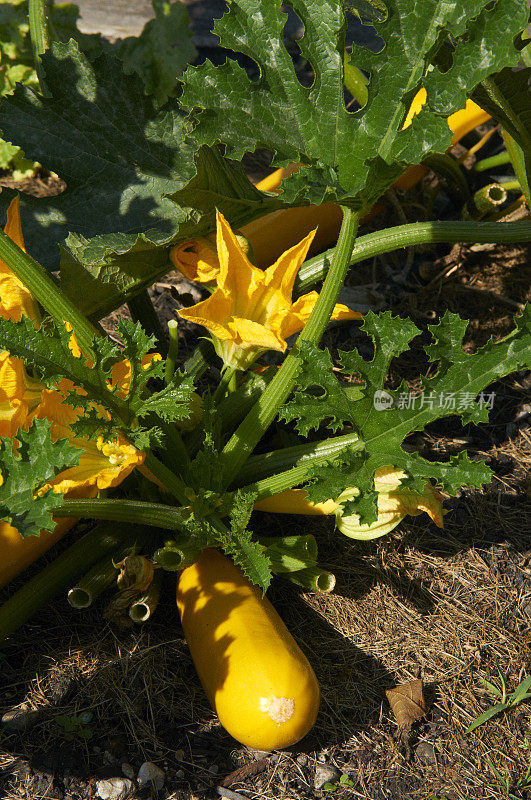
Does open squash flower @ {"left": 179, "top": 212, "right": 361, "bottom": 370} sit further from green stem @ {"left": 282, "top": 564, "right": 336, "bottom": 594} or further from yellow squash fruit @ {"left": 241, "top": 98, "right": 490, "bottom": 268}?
yellow squash fruit @ {"left": 241, "top": 98, "right": 490, "bottom": 268}

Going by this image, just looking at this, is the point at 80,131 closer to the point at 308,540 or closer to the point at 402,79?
the point at 402,79

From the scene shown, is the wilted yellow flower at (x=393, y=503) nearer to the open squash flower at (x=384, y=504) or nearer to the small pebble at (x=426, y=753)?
the open squash flower at (x=384, y=504)

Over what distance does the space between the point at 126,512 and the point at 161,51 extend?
220 cm

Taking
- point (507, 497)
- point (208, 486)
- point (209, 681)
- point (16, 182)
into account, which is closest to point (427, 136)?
point (208, 486)

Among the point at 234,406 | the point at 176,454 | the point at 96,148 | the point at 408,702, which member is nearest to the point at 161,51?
the point at 96,148

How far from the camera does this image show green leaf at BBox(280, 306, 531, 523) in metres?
1.53

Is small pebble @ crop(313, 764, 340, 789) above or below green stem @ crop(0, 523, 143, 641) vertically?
below

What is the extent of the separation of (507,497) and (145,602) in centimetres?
109

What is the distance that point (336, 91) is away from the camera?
171 cm

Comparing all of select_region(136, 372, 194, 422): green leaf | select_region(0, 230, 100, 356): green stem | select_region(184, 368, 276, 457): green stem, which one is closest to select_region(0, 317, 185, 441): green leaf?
select_region(136, 372, 194, 422): green leaf

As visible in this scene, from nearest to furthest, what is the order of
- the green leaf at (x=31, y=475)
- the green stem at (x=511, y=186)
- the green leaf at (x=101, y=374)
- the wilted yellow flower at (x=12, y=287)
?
the green leaf at (x=31, y=475) → the green leaf at (x=101, y=374) → the wilted yellow flower at (x=12, y=287) → the green stem at (x=511, y=186)

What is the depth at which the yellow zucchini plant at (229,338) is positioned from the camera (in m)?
1.50

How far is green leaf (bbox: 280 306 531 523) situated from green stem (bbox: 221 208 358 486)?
0.10 meters

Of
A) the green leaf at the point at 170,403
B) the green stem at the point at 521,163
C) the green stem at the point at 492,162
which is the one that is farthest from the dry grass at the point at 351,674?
the green stem at the point at 492,162
